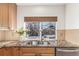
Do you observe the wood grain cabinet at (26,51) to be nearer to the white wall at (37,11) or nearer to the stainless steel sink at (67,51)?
the stainless steel sink at (67,51)

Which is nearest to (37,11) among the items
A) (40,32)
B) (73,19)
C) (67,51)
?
(40,32)

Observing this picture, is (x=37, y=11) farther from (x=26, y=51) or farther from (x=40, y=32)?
(x=26, y=51)

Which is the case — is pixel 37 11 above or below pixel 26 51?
above

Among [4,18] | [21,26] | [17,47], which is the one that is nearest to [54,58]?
[21,26]

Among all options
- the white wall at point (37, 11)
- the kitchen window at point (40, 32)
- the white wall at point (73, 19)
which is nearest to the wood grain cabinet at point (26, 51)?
the kitchen window at point (40, 32)

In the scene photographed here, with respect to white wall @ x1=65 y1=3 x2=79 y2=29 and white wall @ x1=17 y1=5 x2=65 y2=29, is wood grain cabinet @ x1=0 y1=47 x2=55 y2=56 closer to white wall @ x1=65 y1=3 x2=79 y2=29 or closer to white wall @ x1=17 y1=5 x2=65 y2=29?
white wall @ x1=65 y1=3 x2=79 y2=29

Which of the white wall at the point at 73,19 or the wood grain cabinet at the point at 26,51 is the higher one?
the white wall at the point at 73,19

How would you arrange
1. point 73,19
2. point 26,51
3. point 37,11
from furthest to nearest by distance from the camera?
point 26,51, point 73,19, point 37,11

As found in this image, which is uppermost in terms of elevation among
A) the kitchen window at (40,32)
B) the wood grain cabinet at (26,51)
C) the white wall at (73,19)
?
the white wall at (73,19)

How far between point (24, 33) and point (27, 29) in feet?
0.52

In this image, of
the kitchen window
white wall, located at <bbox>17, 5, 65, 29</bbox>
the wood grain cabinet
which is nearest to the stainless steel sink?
the wood grain cabinet

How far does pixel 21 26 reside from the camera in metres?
1.76

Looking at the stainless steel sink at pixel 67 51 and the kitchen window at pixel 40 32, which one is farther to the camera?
the stainless steel sink at pixel 67 51

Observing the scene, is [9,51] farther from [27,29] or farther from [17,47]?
[27,29]
